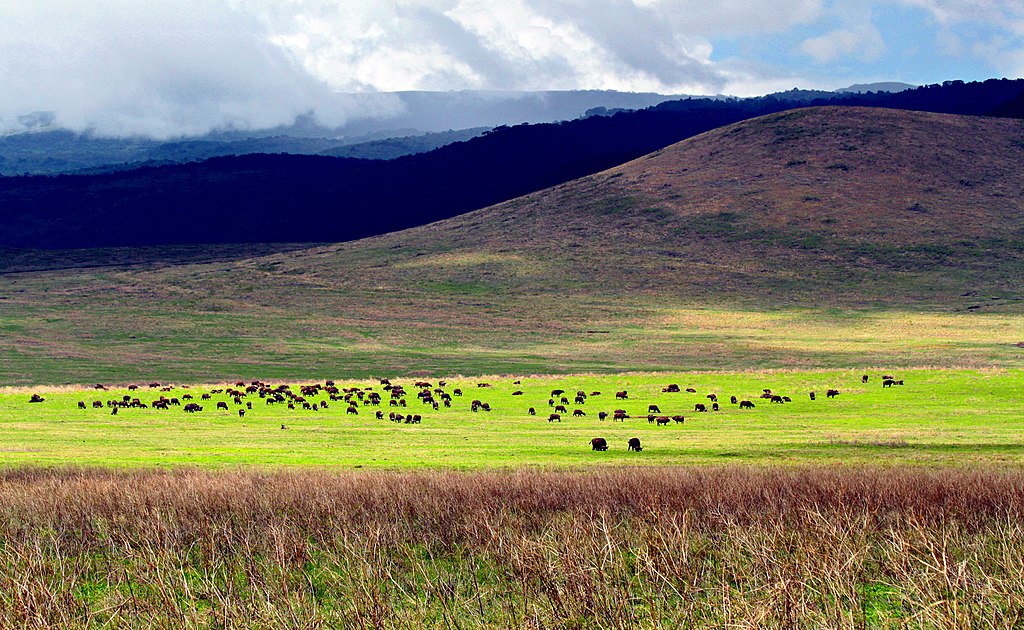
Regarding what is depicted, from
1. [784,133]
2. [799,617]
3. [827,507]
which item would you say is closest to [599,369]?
[827,507]

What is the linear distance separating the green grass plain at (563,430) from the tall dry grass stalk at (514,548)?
5.20m

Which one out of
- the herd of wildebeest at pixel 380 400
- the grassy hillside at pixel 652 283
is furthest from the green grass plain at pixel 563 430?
the grassy hillside at pixel 652 283

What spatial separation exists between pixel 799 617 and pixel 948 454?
23.0 metres

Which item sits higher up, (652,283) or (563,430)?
(652,283)

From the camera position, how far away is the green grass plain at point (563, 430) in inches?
1362

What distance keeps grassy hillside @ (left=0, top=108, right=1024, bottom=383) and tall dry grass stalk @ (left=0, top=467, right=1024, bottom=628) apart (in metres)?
60.3

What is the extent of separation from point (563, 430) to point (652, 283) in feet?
291

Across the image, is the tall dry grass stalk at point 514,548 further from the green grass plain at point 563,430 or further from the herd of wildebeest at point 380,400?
the herd of wildebeest at point 380,400

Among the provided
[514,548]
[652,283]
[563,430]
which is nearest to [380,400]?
[563,430]

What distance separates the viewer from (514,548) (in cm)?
1773

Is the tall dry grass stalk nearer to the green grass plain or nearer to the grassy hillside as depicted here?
the green grass plain

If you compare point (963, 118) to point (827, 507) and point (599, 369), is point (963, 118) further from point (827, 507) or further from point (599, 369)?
point (827, 507)

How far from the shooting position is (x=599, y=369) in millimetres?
87062

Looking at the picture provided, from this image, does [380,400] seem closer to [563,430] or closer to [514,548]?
[563,430]
